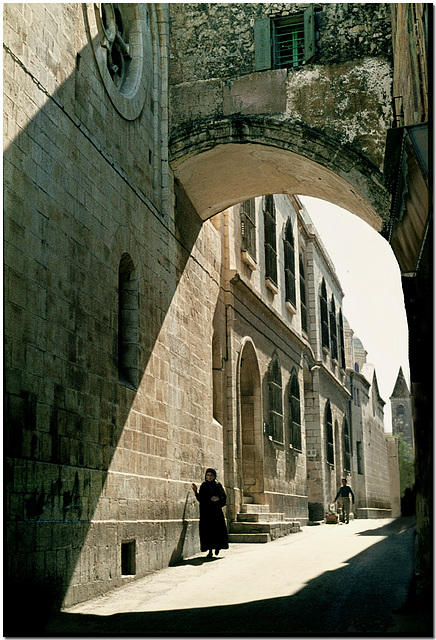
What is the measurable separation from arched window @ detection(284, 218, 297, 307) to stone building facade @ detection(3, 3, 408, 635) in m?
4.23

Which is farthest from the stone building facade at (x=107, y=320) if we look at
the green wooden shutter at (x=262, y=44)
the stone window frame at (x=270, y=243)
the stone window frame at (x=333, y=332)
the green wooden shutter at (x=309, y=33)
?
the stone window frame at (x=333, y=332)

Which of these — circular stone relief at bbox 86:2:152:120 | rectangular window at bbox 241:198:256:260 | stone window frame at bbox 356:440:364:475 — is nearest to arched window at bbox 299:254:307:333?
rectangular window at bbox 241:198:256:260

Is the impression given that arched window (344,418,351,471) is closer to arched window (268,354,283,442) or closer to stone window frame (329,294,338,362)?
stone window frame (329,294,338,362)

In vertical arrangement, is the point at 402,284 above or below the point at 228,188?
below

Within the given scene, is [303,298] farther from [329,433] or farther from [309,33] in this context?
[309,33]

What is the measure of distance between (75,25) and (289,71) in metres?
3.99

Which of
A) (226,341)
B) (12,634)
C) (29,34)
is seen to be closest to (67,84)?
(29,34)

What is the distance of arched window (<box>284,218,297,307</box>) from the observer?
800 inches

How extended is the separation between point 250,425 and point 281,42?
307 inches

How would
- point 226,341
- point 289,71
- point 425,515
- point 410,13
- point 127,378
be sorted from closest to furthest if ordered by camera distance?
1. point 425,515
2. point 410,13
3. point 127,378
4. point 289,71
5. point 226,341

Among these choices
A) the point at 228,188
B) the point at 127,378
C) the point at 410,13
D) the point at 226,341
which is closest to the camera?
the point at 410,13

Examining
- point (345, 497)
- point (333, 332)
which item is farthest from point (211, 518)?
point (333, 332)

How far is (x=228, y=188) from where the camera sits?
1312 cm

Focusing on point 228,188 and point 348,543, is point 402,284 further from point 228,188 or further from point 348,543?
point 348,543
